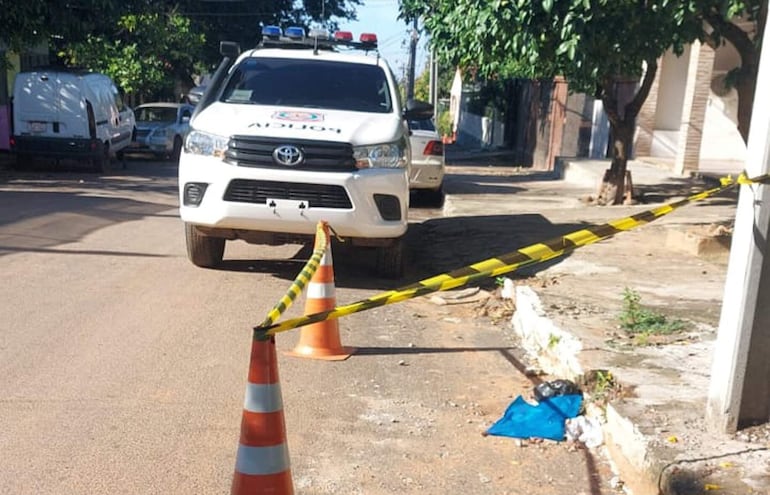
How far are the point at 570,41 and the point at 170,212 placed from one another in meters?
7.24

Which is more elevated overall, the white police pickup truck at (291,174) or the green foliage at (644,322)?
the white police pickup truck at (291,174)

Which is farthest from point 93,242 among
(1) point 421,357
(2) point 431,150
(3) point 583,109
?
(3) point 583,109

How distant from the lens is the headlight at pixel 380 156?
7.06 m

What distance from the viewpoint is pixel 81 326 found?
5945 mm

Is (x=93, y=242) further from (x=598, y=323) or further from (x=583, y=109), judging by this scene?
(x=583, y=109)

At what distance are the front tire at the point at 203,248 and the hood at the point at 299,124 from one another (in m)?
1.04

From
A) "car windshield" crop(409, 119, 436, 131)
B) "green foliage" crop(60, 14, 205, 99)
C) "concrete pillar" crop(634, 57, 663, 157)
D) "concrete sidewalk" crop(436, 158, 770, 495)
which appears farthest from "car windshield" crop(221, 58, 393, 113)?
"green foliage" crop(60, 14, 205, 99)

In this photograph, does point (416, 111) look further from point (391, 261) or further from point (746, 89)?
point (746, 89)

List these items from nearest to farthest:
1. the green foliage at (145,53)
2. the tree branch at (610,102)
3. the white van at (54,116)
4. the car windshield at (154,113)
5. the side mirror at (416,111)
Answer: the side mirror at (416,111) → the tree branch at (610,102) → the white van at (54,116) → the car windshield at (154,113) → the green foliage at (145,53)

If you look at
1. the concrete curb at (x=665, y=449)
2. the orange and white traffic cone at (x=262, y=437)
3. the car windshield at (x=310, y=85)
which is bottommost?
the concrete curb at (x=665, y=449)

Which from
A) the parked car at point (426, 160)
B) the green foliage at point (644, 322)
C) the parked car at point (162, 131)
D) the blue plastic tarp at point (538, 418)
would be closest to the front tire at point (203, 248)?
the green foliage at point (644, 322)

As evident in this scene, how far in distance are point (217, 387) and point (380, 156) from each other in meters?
2.93

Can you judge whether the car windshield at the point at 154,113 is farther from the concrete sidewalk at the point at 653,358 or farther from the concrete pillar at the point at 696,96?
the concrete sidewalk at the point at 653,358

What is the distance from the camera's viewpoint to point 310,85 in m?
8.13
